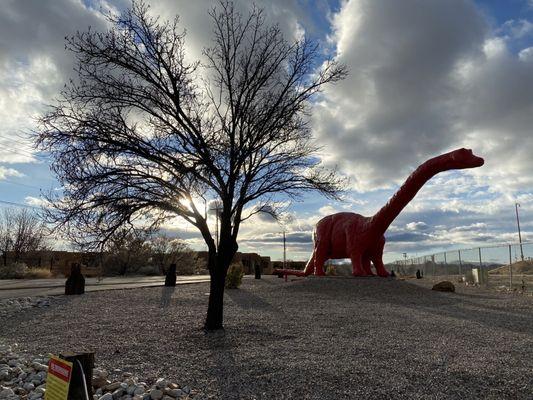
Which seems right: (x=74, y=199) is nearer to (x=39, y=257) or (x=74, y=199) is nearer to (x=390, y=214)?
(x=390, y=214)

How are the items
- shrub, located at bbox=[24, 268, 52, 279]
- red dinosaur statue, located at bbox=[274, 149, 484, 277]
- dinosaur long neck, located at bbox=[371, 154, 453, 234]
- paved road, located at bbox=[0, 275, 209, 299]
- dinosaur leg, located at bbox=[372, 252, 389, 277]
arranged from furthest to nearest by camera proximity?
shrub, located at bbox=[24, 268, 52, 279], dinosaur leg, located at bbox=[372, 252, 389, 277], paved road, located at bbox=[0, 275, 209, 299], dinosaur long neck, located at bbox=[371, 154, 453, 234], red dinosaur statue, located at bbox=[274, 149, 484, 277]

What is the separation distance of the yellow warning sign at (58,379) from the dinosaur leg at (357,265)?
15.4 m

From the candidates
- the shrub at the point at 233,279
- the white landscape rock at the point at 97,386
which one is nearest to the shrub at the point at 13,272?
the shrub at the point at 233,279

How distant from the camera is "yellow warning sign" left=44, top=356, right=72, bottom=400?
9.86ft

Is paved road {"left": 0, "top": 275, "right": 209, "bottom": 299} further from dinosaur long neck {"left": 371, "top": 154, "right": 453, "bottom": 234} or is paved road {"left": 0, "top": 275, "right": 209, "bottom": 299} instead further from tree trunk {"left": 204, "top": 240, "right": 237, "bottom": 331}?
dinosaur long neck {"left": 371, "top": 154, "right": 453, "bottom": 234}

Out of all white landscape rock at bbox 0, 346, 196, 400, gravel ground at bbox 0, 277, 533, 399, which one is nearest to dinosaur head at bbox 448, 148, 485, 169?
gravel ground at bbox 0, 277, 533, 399

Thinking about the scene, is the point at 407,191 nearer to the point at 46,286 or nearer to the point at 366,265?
the point at 366,265

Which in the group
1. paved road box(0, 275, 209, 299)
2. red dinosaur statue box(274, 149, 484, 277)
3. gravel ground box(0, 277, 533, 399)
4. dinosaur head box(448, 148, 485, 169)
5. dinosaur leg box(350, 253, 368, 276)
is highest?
dinosaur head box(448, 148, 485, 169)

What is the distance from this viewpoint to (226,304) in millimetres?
12492

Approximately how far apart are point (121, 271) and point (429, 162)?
1218 inches

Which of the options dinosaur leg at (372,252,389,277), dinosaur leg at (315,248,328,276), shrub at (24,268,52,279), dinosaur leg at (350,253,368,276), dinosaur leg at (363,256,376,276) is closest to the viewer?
dinosaur leg at (350,253,368,276)

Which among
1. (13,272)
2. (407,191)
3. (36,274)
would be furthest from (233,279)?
(13,272)

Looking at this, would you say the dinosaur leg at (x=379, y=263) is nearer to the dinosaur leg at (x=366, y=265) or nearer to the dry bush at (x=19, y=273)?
the dinosaur leg at (x=366, y=265)

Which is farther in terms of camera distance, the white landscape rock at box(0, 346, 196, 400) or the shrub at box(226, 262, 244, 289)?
the shrub at box(226, 262, 244, 289)
